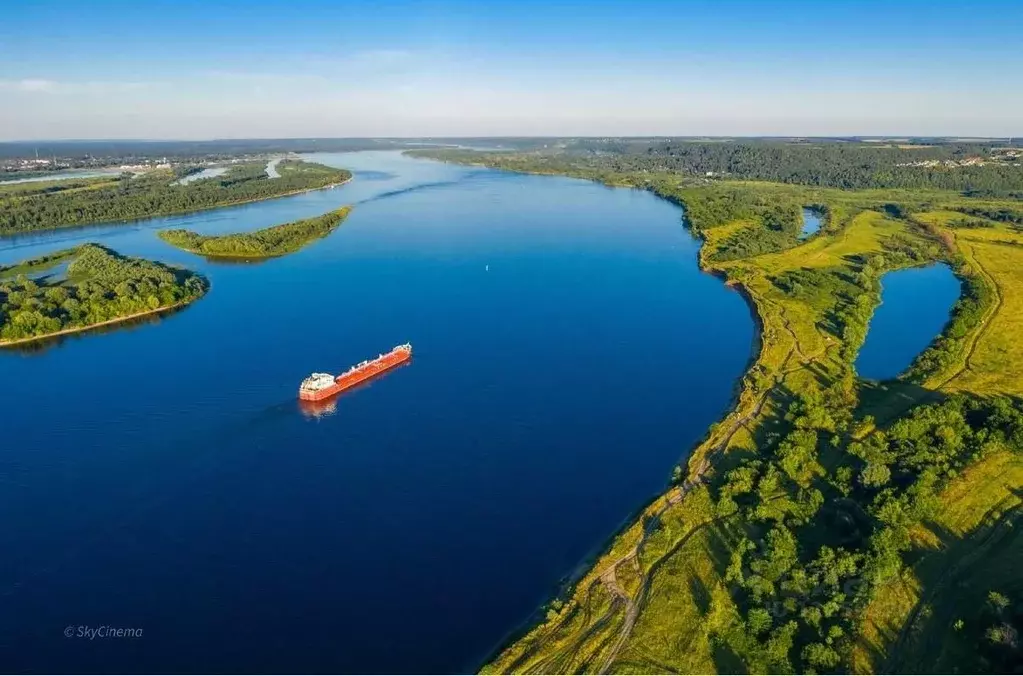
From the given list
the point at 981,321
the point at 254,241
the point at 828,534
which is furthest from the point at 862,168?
the point at 828,534

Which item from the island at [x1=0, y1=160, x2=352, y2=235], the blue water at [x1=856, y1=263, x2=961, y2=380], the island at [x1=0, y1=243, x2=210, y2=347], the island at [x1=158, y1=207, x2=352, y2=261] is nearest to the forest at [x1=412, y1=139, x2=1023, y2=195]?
the blue water at [x1=856, y1=263, x2=961, y2=380]

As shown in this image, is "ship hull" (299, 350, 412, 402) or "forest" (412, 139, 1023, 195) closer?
"ship hull" (299, 350, 412, 402)

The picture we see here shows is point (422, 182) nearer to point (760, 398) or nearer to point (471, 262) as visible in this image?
point (471, 262)

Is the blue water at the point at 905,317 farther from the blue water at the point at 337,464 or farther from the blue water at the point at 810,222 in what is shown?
the blue water at the point at 810,222

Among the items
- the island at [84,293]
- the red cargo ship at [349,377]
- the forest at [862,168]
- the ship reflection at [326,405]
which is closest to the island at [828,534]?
the ship reflection at [326,405]

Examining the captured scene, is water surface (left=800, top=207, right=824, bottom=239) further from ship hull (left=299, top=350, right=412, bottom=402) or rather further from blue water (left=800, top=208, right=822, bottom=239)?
ship hull (left=299, top=350, right=412, bottom=402)

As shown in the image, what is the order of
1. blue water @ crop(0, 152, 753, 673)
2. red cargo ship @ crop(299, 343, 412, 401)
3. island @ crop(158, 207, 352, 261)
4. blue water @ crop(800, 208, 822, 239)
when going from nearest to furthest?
blue water @ crop(0, 152, 753, 673) < red cargo ship @ crop(299, 343, 412, 401) < island @ crop(158, 207, 352, 261) < blue water @ crop(800, 208, 822, 239)
